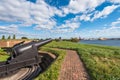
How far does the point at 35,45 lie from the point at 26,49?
82 centimetres

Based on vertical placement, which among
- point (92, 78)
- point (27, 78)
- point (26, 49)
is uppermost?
point (26, 49)

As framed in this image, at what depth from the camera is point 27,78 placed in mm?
7277

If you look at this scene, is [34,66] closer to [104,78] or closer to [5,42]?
[104,78]

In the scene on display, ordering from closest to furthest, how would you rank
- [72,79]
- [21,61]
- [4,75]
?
[72,79] < [4,75] < [21,61]

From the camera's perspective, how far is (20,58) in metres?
7.91

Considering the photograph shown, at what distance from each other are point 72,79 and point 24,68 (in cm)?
438

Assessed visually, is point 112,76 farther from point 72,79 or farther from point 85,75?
point 72,79

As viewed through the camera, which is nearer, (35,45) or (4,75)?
(4,75)

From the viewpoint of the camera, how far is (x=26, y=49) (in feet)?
27.2

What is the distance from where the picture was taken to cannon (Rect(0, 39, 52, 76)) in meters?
7.33

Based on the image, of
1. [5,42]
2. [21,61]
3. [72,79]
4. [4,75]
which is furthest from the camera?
[5,42]

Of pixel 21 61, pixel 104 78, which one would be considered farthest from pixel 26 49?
pixel 104 78

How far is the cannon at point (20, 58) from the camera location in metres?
7.33

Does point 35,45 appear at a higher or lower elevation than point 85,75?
higher
